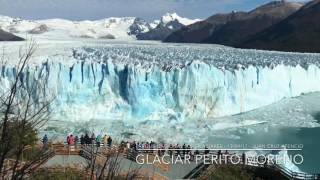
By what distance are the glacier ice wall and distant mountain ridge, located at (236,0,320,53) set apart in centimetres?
5112

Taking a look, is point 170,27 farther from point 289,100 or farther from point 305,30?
point 289,100

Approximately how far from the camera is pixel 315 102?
102 feet

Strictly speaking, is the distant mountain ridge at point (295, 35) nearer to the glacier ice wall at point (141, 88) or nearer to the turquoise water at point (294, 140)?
the glacier ice wall at point (141, 88)

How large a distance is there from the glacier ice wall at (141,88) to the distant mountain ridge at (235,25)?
76.4 meters

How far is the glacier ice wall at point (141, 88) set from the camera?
25.2m

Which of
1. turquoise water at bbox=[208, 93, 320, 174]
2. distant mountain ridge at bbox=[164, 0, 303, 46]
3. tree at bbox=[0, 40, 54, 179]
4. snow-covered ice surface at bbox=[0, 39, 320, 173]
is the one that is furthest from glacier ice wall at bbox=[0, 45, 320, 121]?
distant mountain ridge at bbox=[164, 0, 303, 46]

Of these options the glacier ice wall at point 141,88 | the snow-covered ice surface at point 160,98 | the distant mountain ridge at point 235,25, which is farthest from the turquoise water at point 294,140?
the distant mountain ridge at point 235,25

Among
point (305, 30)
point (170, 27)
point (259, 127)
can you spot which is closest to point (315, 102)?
point (259, 127)

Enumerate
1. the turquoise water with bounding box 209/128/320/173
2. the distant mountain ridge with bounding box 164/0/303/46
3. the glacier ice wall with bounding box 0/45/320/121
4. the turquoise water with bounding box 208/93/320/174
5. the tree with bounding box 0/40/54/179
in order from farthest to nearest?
the distant mountain ridge with bounding box 164/0/303/46, the glacier ice wall with bounding box 0/45/320/121, the turquoise water with bounding box 208/93/320/174, the turquoise water with bounding box 209/128/320/173, the tree with bounding box 0/40/54/179

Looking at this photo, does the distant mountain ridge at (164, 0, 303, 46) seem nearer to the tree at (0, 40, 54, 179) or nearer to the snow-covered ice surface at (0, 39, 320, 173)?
the snow-covered ice surface at (0, 39, 320, 173)

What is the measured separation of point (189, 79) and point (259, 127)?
371 centimetres

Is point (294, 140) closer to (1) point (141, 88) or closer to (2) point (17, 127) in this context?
→ (1) point (141, 88)

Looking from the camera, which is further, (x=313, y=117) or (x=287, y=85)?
(x=287, y=85)

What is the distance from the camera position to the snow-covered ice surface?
24188 mm
